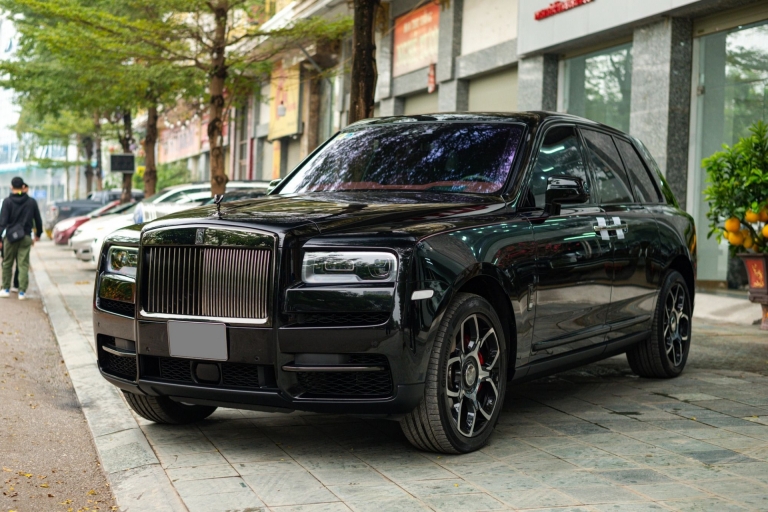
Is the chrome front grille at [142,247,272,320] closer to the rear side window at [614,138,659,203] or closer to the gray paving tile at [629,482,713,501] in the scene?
the gray paving tile at [629,482,713,501]

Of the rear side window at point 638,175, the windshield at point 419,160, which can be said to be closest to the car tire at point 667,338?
the rear side window at point 638,175

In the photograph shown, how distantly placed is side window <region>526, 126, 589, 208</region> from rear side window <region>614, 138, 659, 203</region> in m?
0.82

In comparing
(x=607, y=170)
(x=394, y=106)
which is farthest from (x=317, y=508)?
(x=394, y=106)

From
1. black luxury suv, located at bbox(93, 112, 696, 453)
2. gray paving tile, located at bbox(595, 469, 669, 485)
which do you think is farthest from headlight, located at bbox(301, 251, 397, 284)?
gray paving tile, located at bbox(595, 469, 669, 485)

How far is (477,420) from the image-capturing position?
5.21 m

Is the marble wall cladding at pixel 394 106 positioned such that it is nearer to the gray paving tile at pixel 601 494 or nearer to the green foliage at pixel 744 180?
the green foliage at pixel 744 180

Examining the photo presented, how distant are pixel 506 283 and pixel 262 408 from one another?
1.37 meters

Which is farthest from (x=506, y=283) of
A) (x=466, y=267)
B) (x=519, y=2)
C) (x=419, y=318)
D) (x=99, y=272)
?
(x=519, y=2)

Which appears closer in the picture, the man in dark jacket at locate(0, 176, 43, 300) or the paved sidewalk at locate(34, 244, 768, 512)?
the paved sidewalk at locate(34, 244, 768, 512)

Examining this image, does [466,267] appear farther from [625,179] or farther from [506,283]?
[625,179]

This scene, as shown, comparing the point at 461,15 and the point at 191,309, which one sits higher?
the point at 461,15

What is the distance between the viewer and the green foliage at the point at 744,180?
10.4m

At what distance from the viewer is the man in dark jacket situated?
620 inches

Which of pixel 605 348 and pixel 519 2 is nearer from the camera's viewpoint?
pixel 605 348
